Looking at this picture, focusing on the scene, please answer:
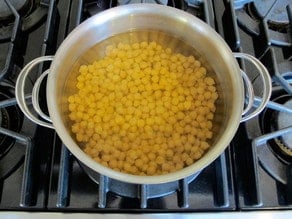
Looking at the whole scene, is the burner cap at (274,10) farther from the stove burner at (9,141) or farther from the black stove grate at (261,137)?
the stove burner at (9,141)

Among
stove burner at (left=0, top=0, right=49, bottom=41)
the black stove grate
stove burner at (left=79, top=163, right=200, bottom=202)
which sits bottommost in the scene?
stove burner at (left=79, top=163, right=200, bottom=202)

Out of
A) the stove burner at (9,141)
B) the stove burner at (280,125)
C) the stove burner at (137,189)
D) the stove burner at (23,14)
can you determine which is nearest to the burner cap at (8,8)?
the stove burner at (23,14)

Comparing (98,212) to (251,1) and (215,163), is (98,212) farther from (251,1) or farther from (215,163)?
(251,1)

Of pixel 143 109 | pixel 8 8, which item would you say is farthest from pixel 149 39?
pixel 8 8

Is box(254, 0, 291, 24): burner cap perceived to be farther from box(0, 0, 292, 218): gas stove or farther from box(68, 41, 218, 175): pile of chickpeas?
box(68, 41, 218, 175): pile of chickpeas

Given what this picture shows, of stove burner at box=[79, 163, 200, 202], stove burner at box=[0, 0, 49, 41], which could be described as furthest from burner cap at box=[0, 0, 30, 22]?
stove burner at box=[79, 163, 200, 202]

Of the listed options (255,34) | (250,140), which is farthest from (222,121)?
(255,34)
